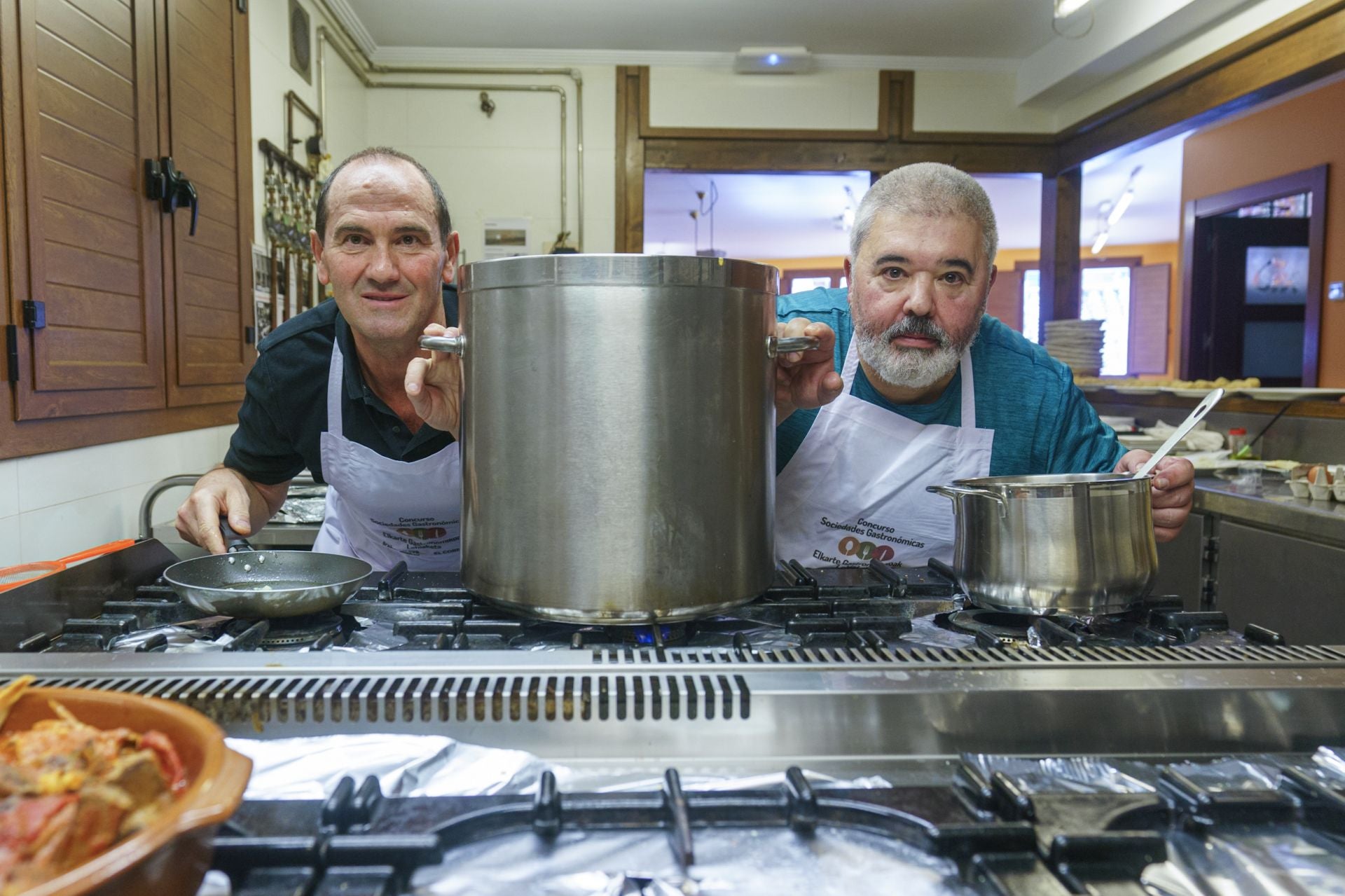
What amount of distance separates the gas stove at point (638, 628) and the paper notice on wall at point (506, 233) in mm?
4082

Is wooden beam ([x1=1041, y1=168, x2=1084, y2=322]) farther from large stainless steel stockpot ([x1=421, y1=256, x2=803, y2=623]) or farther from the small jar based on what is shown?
large stainless steel stockpot ([x1=421, y1=256, x2=803, y2=623])

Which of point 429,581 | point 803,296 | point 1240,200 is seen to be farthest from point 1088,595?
point 1240,200

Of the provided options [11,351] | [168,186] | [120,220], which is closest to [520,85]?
[168,186]

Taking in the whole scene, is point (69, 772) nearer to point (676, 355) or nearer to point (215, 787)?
point (215, 787)

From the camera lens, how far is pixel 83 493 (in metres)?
2.15

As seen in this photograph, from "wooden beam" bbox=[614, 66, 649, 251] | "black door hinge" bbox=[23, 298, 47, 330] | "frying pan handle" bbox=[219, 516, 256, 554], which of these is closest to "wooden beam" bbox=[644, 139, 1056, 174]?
"wooden beam" bbox=[614, 66, 649, 251]

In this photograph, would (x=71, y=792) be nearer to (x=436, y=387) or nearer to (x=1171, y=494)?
(x=436, y=387)

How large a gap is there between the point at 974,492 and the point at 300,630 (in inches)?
24.1

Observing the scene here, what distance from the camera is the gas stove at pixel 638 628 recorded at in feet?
2.46

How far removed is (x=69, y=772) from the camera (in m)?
0.41

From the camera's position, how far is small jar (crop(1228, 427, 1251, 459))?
3267 mm

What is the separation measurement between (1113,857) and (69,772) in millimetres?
500

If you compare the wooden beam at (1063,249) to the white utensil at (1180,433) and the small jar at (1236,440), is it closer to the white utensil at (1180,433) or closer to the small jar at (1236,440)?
the small jar at (1236,440)

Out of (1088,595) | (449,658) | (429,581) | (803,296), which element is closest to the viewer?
(449,658)
